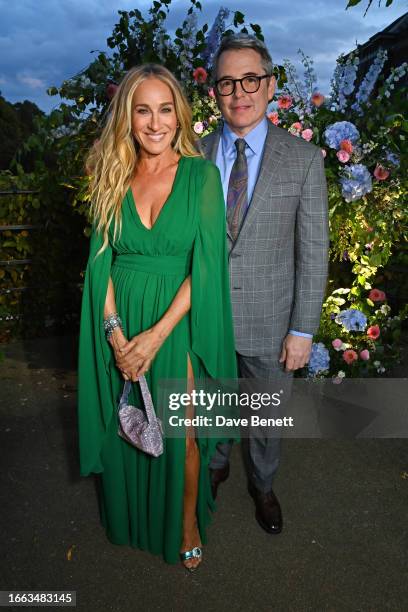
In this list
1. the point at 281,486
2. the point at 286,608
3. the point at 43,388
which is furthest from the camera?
the point at 43,388

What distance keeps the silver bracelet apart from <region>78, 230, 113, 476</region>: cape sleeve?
1.1 inches

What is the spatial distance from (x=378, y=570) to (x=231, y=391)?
40.0 inches

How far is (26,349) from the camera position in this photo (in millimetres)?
5551

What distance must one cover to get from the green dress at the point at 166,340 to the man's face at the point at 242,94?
0.96 ft

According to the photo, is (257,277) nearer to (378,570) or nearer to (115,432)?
(115,432)

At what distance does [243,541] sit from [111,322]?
4.12 feet

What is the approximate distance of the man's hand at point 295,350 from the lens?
2.58 metres

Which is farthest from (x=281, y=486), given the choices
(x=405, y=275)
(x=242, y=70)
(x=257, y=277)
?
(x=405, y=275)

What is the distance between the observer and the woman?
2229 mm

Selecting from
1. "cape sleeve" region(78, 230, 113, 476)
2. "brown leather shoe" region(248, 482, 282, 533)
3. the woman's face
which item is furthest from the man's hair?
"brown leather shoe" region(248, 482, 282, 533)

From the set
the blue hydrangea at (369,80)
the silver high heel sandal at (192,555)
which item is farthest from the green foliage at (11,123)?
the silver high heel sandal at (192,555)

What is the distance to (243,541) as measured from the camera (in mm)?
2727

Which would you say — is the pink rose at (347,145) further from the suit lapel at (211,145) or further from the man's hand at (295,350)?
the man's hand at (295,350)

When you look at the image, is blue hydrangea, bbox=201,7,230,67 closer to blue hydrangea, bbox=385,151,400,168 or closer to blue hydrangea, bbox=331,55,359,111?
blue hydrangea, bbox=331,55,359,111
